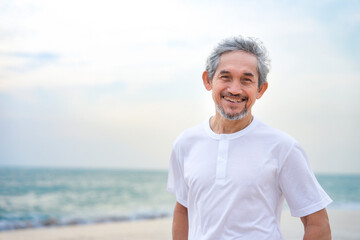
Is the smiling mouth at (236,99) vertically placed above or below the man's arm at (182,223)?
above

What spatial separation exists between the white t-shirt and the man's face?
0.10 metres

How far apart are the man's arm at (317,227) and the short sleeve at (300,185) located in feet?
0.09

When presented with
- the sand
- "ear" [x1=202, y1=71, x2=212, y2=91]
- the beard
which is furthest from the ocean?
the beard

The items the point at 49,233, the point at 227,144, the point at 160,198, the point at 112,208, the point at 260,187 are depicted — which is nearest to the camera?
the point at 260,187

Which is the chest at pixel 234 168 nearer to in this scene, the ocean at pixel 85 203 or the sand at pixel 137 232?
the sand at pixel 137 232

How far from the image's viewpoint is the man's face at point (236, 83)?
1745mm

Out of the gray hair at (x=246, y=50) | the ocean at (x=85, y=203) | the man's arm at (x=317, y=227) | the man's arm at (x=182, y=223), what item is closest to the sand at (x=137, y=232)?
the ocean at (x=85, y=203)

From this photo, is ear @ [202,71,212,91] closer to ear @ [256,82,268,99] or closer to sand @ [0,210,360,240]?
ear @ [256,82,268,99]

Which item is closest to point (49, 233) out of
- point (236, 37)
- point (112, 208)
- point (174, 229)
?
point (174, 229)

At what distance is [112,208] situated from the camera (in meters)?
18.8

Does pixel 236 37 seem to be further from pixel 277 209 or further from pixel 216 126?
pixel 277 209

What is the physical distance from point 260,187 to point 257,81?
0.44 m

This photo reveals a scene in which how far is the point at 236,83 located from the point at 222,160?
316 mm

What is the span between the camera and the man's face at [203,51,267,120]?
1745 mm
